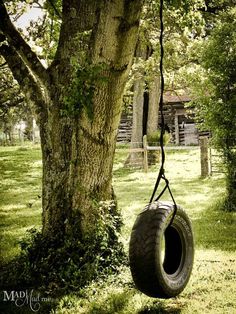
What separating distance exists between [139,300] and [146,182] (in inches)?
414

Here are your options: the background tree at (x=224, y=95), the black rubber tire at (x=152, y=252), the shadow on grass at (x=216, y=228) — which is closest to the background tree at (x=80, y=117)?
the black rubber tire at (x=152, y=252)

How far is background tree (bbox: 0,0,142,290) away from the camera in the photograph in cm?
552

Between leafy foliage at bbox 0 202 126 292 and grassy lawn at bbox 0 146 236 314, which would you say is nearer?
grassy lawn at bbox 0 146 236 314

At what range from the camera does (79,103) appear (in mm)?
5660

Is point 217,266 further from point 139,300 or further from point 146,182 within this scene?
point 146,182

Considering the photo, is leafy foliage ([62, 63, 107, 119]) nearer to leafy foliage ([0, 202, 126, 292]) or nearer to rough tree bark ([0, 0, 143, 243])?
rough tree bark ([0, 0, 143, 243])

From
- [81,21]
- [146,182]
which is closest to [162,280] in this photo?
[81,21]

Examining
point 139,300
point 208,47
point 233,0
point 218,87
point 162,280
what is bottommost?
point 139,300

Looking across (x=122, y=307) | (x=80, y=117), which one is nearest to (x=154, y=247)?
(x=122, y=307)

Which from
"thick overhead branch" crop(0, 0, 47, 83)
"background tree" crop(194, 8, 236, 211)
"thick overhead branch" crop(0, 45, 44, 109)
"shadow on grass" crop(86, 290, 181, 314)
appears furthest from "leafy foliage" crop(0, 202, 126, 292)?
"background tree" crop(194, 8, 236, 211)

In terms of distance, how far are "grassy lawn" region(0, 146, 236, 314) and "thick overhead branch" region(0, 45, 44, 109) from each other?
2.10m

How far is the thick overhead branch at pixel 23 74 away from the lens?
6.26 m

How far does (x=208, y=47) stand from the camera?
10664 millimetres

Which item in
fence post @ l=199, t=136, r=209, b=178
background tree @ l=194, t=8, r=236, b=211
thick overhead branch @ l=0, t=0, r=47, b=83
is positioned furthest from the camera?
fence post @ l=199, t=136, r=209, b=178
